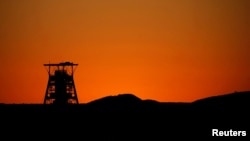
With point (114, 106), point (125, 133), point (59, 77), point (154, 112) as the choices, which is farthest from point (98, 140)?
point (59, 77)

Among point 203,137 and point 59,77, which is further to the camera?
point 59,77

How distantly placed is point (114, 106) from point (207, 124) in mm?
14198

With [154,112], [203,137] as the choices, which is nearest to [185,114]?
[154,112]

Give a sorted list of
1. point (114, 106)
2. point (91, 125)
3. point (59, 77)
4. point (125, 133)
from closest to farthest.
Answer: point (125, 133) → point (91, 125) → point (114, 106) → point (59, 77)

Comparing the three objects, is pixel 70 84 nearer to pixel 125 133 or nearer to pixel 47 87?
pixel 47 87

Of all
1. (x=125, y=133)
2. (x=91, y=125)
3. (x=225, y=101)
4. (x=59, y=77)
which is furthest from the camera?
(x=59, y=77)

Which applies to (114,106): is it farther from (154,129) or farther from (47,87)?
(47,87)

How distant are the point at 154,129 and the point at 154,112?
925 centimetres

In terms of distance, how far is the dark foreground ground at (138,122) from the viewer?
29.4 metres

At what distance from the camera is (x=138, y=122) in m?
33.3

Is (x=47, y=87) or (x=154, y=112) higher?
(x=47, y=87)

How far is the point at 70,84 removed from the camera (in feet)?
220

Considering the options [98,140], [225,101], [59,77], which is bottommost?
[98,140]

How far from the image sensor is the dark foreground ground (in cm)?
2941
